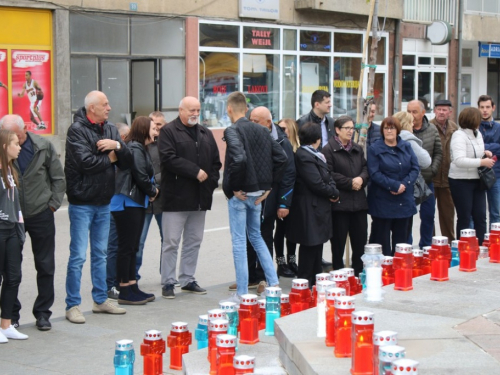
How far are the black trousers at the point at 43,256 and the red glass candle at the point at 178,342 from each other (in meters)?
1.91

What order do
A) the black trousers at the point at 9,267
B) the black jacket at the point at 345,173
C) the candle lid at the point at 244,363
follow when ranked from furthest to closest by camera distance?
the black jacket at the point at 345,173
the black trousers at the point at 9,267
the candle lid at the point at 244,363

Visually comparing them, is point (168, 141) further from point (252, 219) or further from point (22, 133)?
point (22, 133)

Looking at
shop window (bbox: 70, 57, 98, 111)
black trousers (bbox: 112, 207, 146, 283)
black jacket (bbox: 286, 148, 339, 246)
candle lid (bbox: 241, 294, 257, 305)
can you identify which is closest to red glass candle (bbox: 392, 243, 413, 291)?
candle lid (bbox: 241, 294, 257, 305)

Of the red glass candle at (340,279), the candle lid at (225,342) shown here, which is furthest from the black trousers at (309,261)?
the candle lid at (225,342)

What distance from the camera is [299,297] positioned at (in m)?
6.21

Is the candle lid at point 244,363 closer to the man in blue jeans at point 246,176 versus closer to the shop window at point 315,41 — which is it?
the man in blue jeans at point 246,176

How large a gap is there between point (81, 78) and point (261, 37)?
238 inches

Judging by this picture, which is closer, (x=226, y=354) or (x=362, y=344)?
(x=362, y=344)

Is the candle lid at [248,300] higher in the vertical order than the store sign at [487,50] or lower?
lower

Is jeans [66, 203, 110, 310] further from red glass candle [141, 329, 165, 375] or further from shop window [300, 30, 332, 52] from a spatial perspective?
shop window [300, 30, 332, 52]

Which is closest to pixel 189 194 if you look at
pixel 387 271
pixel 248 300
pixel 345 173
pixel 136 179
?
pixel 136 179

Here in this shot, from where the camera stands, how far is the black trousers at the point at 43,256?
7215 millimetres

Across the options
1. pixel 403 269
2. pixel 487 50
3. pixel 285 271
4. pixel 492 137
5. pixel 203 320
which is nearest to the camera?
pixel 203 320

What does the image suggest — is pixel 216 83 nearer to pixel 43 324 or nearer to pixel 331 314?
pixel 43 324
